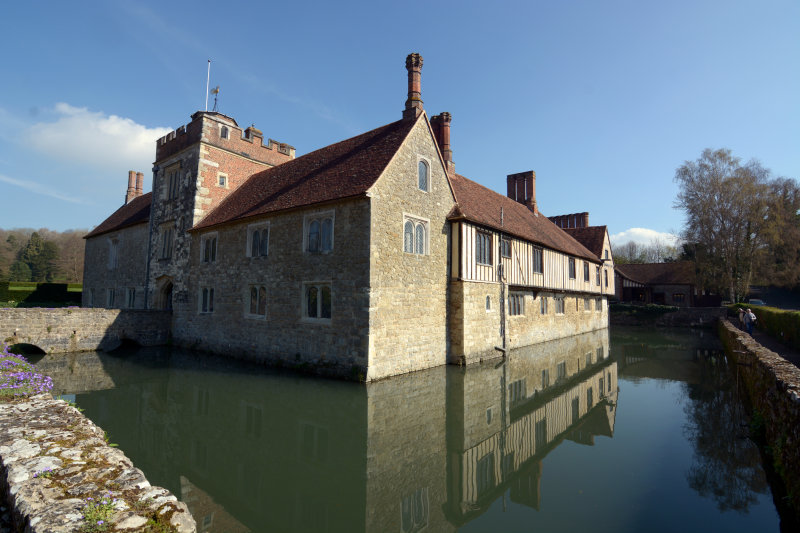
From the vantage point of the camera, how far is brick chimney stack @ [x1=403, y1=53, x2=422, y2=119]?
1454 centimetres

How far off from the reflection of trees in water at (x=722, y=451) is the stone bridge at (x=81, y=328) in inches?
764

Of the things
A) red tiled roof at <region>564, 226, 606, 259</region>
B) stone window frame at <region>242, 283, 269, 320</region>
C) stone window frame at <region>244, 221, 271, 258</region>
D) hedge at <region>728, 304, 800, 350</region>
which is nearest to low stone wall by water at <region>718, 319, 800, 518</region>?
hedge at <region>728, 304, 800, 350</region>

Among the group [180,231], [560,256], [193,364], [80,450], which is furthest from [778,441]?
[180,231]

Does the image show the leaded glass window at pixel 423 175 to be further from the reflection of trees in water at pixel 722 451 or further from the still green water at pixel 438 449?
Result: the reflection of trees in water at pixel 722 451

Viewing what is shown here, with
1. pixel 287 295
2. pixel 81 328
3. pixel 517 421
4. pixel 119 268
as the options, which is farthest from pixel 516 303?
pixel 119 268

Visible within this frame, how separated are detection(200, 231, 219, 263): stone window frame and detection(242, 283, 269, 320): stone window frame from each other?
284cm

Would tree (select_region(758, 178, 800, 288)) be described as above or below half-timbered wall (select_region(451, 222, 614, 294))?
above

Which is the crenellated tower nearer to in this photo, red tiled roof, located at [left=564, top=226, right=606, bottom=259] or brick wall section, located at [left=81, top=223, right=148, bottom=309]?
brick wall section, located at [left=81, top=223, right=148, bottom=309]

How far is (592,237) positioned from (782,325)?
16.4 meters

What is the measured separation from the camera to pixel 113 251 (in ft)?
78.5

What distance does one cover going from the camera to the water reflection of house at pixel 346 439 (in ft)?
16.4

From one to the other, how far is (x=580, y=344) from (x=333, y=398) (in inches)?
608

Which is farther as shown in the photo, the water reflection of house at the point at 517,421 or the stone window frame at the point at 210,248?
the stone window frame at the point at 210,248

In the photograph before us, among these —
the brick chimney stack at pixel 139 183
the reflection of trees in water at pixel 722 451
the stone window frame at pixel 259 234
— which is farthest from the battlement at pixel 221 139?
the reflection of trees in water at pixel 722 451
